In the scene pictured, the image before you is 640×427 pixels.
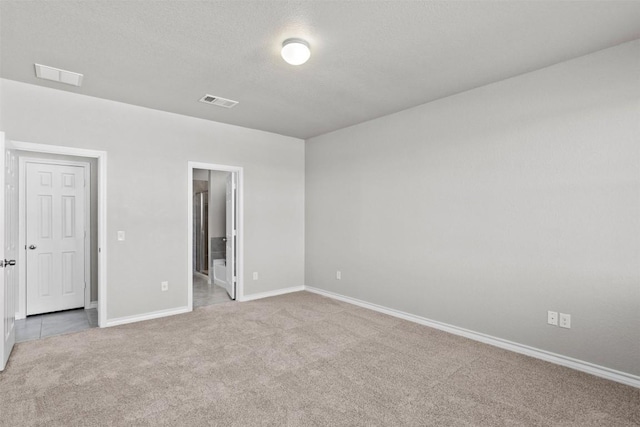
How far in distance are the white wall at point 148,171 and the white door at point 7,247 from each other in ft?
2.09

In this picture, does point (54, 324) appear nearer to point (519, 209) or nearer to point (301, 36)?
point (301, 36)

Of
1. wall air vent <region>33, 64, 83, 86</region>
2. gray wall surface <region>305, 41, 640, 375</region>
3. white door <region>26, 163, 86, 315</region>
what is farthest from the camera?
white door <region>26, 163, 86, 315</region>

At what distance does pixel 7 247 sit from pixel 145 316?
5.36 feet

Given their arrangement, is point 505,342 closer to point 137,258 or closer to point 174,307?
point 174,307

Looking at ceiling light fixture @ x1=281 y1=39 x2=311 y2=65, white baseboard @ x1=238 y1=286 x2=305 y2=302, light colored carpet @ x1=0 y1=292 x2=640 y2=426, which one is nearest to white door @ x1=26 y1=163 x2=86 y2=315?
light colored carpet @ x1=0 y1=292 x2=640 y2=426

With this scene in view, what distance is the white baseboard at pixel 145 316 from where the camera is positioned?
12.7 feet

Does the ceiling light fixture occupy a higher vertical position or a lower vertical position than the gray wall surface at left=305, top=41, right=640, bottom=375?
higher

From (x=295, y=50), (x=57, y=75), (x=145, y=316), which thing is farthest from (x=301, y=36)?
(x=145, y=316)

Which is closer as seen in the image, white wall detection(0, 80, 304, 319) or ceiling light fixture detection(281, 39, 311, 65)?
ceiling light fixture detection(281, 39, 311, 65)

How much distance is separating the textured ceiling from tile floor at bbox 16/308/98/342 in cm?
267

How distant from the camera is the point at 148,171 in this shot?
4164 mm

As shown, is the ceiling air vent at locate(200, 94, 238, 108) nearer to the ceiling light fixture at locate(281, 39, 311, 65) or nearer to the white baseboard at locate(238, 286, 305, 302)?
the ceiling light fixture at locate(281, 39, 311, 65)

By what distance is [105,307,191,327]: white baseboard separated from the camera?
3886mm

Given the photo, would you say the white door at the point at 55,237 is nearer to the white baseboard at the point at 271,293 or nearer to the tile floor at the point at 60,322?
the tile floor at the point at 60,322
